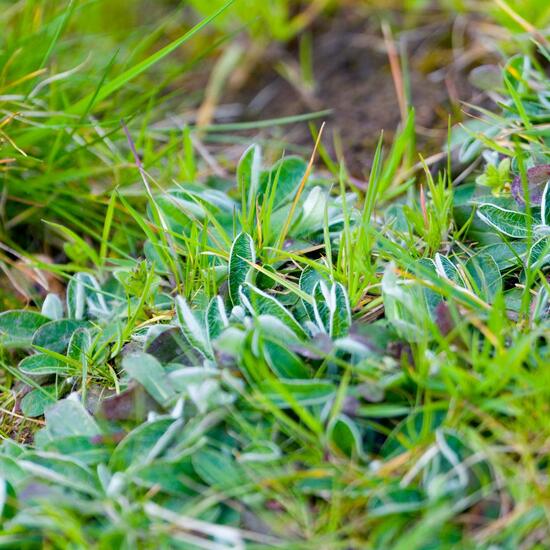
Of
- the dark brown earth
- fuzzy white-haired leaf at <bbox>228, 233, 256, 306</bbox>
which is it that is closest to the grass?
fuzzy white-haired leaf at <bbox>228, 233, 256, 306</bbox>

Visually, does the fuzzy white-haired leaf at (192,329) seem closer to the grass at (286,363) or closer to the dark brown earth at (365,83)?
the grass at (286,363)

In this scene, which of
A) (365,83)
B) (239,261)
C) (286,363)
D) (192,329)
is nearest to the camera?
(286,363)

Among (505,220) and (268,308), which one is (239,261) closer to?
(268,308)

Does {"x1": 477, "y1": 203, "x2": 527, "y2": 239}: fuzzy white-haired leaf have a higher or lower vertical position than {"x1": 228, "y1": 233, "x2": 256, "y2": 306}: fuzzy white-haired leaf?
lower

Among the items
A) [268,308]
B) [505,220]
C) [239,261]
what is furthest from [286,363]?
[505,220]

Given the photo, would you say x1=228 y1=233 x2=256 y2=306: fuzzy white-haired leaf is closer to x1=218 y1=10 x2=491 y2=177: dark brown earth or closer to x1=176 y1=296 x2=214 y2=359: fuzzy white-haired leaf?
x1=176 y1=296 x2=214 y2=359: fuzzy white-haired leaf

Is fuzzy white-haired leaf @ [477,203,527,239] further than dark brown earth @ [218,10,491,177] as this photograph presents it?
No

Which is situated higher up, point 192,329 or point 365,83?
point 192,329

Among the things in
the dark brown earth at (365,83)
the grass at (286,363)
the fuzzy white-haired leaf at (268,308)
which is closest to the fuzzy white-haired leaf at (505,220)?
the grass at (286,363)

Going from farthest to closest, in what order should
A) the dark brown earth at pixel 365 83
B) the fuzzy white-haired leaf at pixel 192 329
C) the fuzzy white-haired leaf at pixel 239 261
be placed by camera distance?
1. the dark brown earth at pixel 365 83
2. the fuzzy white-haired leaf at pixel 239 261
3. the fuzzy white-haired leaf at pixel 192 329
